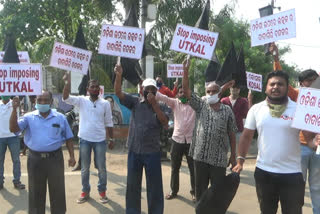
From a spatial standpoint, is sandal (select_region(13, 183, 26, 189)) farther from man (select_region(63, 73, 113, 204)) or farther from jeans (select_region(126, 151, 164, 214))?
jeans (select_region(126, 151, 164, 214))

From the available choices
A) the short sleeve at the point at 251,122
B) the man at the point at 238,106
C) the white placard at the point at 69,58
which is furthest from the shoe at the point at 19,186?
the short sleeve at the point at 251,122

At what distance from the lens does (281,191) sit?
320 centimetres

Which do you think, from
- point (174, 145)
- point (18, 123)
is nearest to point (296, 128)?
point (174, 145)

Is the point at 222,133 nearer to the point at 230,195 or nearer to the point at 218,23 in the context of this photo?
the point at 230,195

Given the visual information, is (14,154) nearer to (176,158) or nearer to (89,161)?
(89,161)

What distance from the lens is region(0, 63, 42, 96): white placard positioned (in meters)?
4.27

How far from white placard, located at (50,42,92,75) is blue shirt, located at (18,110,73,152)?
3.90 feet

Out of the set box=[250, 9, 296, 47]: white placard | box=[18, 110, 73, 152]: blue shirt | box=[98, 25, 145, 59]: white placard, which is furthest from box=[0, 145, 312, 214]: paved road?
box=[250, 9, 296, 47]: white placard

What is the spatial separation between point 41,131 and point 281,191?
2.73 meters

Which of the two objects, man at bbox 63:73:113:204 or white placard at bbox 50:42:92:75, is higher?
white placard at bbox 50:42:92:75

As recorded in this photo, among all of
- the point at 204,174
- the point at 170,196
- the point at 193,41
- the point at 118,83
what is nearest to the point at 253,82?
the point at 193,41

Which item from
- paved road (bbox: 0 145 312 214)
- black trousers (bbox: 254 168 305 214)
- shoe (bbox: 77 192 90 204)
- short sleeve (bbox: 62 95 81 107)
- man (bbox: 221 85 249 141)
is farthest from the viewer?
man (bbox: 221 85 249 141)

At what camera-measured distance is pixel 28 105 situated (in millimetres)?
12750

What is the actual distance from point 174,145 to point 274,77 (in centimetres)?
252
